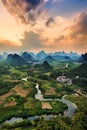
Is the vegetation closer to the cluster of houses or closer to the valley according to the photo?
the valley

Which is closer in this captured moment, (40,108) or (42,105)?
(40,108)

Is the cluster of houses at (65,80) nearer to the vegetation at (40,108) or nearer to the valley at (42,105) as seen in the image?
the valley at (42,105)

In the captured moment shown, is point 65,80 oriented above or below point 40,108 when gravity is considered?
above

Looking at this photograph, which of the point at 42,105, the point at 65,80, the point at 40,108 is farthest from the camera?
the point at 65,80

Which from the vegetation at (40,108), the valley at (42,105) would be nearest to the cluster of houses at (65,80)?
the valley at (42,105)

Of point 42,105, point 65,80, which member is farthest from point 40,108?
point 65,80

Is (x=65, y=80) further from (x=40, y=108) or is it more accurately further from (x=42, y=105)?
(x=40, y=108)

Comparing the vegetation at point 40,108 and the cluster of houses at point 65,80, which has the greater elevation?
the cluster of houses at point 65,80

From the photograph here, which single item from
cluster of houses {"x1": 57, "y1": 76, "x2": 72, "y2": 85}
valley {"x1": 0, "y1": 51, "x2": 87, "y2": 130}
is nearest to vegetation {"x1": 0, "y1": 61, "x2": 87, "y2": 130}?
valley {"x1": 0, "y1": 51, "x2": 87, "y2": 130}

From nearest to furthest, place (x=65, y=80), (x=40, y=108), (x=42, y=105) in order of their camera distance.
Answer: (x=40, y=108) → (x=42, y=105) → (x=65, y=80)

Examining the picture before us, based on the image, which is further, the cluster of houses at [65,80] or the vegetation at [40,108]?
the cluster of houses at [65,80]

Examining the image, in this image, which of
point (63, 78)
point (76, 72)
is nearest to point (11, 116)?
point (63, 78)
